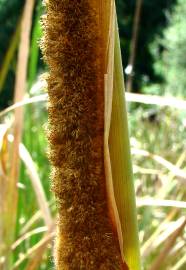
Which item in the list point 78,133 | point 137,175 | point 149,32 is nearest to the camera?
point 78,133

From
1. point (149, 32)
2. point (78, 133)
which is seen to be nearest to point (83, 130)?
point (78, 133)

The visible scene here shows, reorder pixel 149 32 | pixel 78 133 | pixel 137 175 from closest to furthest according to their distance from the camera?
1. pixel 78 133
2. pixel 137 175
3. pixel 149 32

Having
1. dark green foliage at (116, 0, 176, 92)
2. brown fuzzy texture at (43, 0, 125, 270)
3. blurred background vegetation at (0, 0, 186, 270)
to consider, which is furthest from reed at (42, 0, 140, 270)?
dark green foliage at (116, 0, 176, 92)

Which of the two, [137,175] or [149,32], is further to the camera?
[149,32]

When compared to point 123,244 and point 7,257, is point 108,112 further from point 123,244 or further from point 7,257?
point 7,257

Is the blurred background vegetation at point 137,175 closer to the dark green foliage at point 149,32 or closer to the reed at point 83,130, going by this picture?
the reed at point 83,130

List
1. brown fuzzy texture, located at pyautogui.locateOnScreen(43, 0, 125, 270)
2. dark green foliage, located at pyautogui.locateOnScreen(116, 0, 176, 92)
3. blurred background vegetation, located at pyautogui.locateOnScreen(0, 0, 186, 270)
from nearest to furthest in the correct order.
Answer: brown fuzzy texture, located at pyautogui.locateOnScreen(43, 0, 125, 270) < blurred background vegetation, located at pyautogui.locateOnScreen(0, 0, 186, 270) < dark green foliage, located at pyautogui.locateOnScreen(116, 0, 176, 92)

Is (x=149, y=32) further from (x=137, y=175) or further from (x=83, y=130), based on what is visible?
(x=83, y=130)

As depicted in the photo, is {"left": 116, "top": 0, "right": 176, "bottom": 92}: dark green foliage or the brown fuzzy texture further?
{"left": 116, "top": 0, "right": 176, "bottom": 92}: dark green foliage

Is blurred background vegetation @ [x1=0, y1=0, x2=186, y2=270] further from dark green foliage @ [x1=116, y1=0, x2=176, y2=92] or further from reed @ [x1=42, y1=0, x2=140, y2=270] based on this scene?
dark green foliage @ [x1=116, y1=0, x2=176, y2=92]
